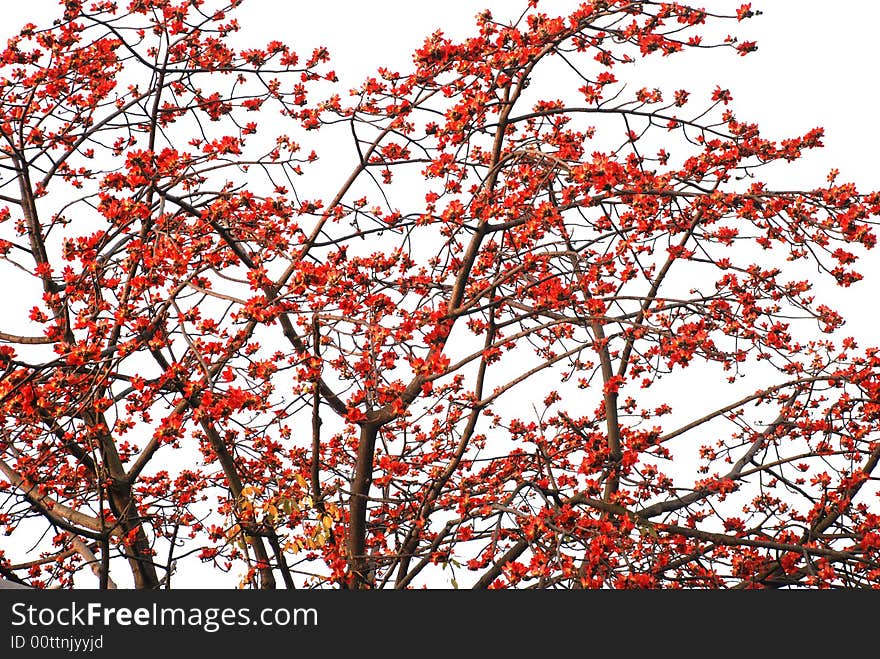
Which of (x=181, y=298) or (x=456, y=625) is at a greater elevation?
(x=181, y=298)

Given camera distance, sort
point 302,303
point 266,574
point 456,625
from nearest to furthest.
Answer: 1. point 456,625
2. point 302,303
3. point 266,574

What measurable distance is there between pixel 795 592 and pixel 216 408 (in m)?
2.49

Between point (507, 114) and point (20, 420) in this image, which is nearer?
point (20, 420)

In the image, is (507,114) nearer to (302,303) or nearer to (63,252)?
(302,303)

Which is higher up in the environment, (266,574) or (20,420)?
(20,420)

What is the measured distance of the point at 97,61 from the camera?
17.1 feet

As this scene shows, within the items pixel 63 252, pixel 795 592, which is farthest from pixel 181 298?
pixel 795 592

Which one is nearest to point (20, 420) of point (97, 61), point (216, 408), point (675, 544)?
point (216, 408)

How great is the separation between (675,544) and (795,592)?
0.96m

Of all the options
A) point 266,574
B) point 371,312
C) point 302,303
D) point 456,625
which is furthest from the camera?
point 266,574

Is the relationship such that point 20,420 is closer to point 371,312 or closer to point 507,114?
point 371,312

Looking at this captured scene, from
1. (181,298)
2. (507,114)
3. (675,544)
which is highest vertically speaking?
(507,114)

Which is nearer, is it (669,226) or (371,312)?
(371,312)

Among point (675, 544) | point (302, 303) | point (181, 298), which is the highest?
point (181, 298)
